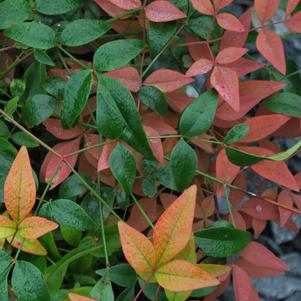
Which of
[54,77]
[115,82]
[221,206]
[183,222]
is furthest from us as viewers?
[221,206]

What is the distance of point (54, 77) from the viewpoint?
95 centimetres

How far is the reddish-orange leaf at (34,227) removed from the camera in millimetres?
753

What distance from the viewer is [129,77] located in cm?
93

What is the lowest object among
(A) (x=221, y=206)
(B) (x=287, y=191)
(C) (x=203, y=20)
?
(A) (x=221, y=206)

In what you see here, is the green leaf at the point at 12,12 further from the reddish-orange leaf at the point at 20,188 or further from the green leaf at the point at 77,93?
the reddish-orange leaf at the point at 20,188

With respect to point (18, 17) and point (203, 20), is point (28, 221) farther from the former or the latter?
point (203, 20)

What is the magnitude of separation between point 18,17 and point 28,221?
31 centimetres

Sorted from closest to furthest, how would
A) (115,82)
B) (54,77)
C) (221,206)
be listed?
(115,82) < (54,77) < (221,206)

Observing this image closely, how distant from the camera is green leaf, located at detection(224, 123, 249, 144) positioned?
0.88 meters

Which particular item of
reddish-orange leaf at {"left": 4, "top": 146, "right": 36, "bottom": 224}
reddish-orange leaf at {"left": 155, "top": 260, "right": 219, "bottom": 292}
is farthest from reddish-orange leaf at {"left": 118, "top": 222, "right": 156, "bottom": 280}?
reddish-orange leaf at {"left": 4, "top": 146, "right": 36, "bottom": 224}

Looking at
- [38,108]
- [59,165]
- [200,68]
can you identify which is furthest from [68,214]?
[200,68]

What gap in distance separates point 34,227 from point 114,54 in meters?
0.28

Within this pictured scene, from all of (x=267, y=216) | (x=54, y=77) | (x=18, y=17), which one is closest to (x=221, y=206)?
(x=267, y=216)

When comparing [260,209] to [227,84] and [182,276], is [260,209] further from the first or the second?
[182,276]
